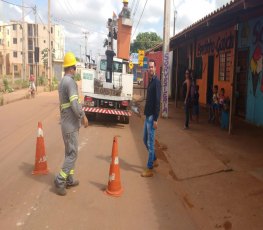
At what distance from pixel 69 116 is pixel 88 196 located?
1.26m

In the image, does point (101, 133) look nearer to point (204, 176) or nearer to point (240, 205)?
point (204, 176)

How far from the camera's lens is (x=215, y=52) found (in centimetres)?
1535

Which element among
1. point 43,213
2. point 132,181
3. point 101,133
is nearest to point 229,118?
point 101,133

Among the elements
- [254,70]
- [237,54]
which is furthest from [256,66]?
[237,54]

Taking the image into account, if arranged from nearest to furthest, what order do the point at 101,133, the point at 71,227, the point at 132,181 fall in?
the point at 71,227
the point at 132,181
the point at 101,133

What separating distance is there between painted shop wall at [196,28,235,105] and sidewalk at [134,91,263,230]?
3.65 m

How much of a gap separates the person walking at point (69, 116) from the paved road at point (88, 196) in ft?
0.92

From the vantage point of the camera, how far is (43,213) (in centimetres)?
452

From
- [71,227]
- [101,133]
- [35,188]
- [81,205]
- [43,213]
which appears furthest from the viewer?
[101,133]

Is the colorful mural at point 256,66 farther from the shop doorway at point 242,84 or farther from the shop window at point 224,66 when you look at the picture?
the shop window at point 224,66

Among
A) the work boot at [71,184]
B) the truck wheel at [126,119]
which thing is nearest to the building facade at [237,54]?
the truck wheel at [126,119]

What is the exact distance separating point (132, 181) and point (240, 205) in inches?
75.8

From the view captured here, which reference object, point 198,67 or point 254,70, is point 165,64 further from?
point 198,67

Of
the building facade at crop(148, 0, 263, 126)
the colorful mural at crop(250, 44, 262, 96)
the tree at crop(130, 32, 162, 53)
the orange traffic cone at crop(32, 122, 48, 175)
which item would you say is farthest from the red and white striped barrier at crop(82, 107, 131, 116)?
the tree at crop(130, 32, 162, 53)
